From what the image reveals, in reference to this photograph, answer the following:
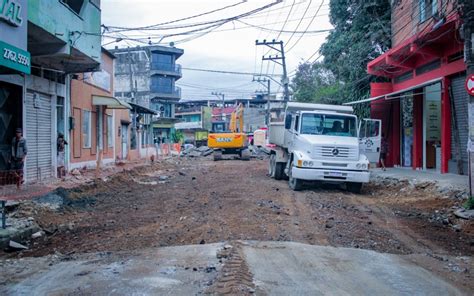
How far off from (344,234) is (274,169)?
1081cm

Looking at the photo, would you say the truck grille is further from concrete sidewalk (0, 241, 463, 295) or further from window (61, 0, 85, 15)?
window (61, 0, 85, 15)

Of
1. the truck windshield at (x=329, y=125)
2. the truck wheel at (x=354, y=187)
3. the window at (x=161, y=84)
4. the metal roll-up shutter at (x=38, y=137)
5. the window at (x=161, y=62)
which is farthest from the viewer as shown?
the window at (x=161, y=84)

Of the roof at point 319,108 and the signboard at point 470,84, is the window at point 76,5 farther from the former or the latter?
the signboard at point 470,84

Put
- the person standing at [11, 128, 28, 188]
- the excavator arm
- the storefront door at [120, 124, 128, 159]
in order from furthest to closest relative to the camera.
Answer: the excavator arm, the storefront door at [120, 124, 128, 159], the person standing at [11, 128, 28, 188]

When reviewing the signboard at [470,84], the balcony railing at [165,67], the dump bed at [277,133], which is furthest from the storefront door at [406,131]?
the balcony railing at [165,67]

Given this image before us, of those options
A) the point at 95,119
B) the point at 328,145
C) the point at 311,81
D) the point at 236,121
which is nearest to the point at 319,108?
the point at 328,145

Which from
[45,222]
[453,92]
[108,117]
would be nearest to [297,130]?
[453,92]

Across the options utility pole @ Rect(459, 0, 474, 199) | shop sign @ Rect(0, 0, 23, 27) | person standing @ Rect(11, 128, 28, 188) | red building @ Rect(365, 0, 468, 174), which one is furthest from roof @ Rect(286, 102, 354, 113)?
shop sign @ Rect(0, 0, 23, 27)

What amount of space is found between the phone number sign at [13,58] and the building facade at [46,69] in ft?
0.09

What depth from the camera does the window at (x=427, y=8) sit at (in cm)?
1723

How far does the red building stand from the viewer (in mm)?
15766

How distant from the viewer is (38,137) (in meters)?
16.4

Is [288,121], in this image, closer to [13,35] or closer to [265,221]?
[265,221]

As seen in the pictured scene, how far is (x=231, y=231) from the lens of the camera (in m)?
8.59
